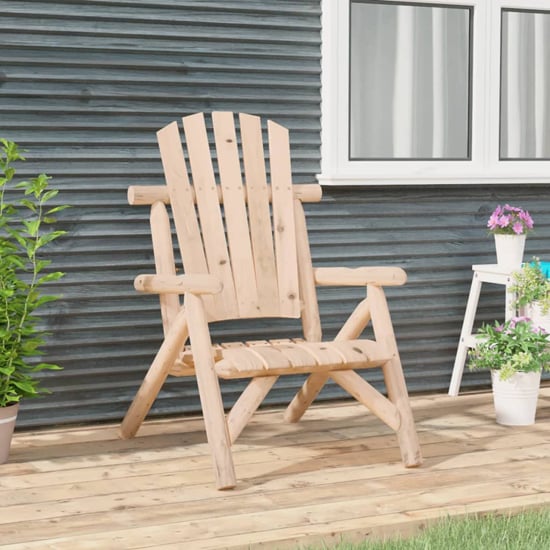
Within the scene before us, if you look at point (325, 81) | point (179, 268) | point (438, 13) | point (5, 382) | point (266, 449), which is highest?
point (438, 13)

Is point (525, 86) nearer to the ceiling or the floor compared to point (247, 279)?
nearer to the ceiling

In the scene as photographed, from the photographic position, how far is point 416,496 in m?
3.04

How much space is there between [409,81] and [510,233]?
75 cm

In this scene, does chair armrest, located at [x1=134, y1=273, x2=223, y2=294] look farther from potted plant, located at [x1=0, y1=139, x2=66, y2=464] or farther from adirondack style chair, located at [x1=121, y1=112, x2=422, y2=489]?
potted plant, located at [x1=0, y1=139, x2=66, y2=464]

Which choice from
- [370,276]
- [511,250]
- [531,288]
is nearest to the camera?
[370,276]

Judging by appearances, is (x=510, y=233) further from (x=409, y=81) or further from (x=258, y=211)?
(x=258, y=211)

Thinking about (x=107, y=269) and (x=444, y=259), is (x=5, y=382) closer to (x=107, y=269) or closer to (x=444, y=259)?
(x=107, y=269)

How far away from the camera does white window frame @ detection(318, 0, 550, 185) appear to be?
13.8ft

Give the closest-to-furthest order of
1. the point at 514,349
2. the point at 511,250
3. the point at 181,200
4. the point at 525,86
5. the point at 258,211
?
the point at 181,200
the point at 258,211
the point at 514,349
the point at 511,250
the point at 525,86

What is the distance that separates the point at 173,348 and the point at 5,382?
53 centimetres

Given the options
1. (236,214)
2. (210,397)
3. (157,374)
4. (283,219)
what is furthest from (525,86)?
(210,397)

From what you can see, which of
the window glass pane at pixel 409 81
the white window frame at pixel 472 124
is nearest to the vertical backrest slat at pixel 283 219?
the white window frame at pixel 472 124

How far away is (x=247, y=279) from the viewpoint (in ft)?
12.5

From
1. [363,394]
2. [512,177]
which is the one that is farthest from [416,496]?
[512,177]
